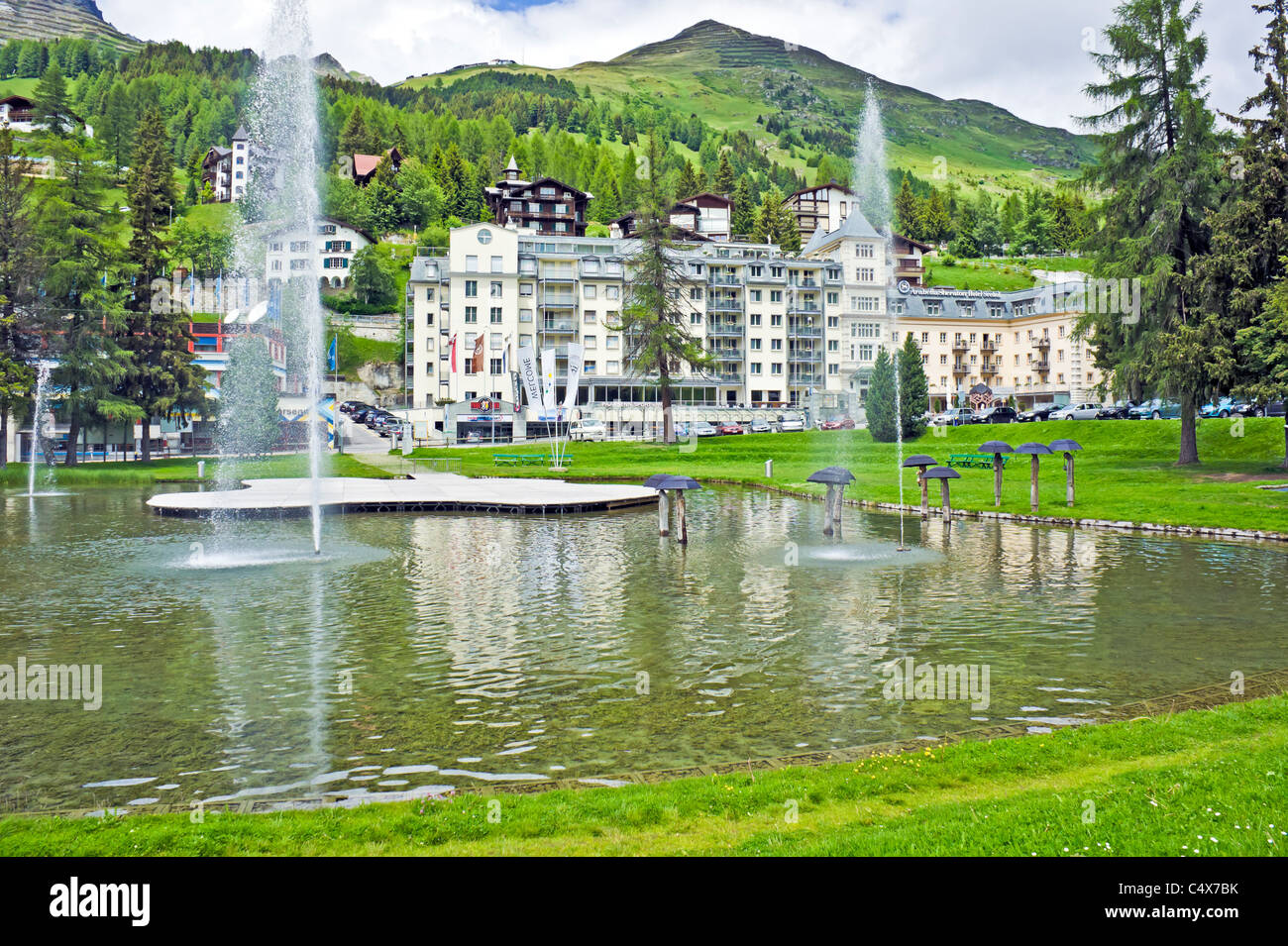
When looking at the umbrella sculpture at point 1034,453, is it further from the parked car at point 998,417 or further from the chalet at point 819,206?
the chalet at point 819,206

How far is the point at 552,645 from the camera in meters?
16.4

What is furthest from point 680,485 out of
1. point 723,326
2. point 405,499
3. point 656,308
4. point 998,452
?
point 723,326

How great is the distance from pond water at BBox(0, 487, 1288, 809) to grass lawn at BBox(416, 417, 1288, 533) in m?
6.04

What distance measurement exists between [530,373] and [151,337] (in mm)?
29972

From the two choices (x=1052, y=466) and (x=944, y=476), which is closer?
(x=944, y=476)

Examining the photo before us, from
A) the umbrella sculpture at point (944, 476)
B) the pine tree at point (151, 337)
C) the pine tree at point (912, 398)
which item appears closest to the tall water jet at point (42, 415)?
the pine tree at point (151, 337)

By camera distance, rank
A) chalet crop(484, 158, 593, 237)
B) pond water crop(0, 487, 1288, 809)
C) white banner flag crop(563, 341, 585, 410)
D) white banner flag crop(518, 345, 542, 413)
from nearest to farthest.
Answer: pond water crop(0, 487, 1288, 809) < white banner flag crop(518, 345, 542, 413) < white banner flag crop(563, 341, 585, 410) < chalet crop(484, 158, 593, 237)

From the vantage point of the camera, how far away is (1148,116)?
162 ft

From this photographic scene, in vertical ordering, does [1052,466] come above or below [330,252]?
below

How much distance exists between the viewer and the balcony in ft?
370

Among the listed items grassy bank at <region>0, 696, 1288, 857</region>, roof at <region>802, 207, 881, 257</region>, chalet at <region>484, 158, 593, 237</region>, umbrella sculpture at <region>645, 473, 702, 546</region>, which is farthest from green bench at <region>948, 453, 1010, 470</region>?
chalet at <region>484, 158, 593, 237</region>

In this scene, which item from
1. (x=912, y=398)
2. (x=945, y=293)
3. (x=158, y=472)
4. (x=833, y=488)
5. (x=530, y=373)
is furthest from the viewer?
(x=945, y=293)

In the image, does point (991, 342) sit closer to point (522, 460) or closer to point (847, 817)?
point (522, 460)

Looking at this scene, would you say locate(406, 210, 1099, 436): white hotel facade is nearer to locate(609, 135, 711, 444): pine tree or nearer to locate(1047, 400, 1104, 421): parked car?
locate(609, 135, 711, 444): pine tree
